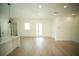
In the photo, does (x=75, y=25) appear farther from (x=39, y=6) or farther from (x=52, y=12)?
(x=39, y=6)

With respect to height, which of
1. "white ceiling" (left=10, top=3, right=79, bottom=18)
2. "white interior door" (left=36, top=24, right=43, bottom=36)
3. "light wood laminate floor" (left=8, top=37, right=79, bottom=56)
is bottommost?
"light wood laminate floor" (left=8, top=37, right=79, bottom=56)

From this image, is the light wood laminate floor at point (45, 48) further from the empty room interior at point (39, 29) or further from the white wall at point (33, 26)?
the white wall at point (33, 26)

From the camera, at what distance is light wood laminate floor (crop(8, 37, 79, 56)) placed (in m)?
2.77

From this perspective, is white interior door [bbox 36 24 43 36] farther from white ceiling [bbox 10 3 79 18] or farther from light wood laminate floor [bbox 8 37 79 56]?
white ceiling [bbox 10 3 79 18]

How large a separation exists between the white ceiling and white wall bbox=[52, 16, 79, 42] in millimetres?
177

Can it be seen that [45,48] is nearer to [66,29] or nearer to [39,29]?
[39,29]

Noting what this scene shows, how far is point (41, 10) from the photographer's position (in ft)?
9.55

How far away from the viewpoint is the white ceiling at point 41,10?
2.74 metres

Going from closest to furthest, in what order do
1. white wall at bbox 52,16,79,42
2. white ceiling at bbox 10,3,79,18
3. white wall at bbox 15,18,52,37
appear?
1. white ceiling at bbox 10,3,79,18
2. white wall at bbox 52,16,79,42
3. white wall at bbox 15,18,52,37

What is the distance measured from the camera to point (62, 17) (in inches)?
118

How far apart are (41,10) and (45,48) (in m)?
1.11

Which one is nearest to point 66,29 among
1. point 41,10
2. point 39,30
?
point 39,30

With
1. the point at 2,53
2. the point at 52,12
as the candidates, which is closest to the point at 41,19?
the point at 52,12

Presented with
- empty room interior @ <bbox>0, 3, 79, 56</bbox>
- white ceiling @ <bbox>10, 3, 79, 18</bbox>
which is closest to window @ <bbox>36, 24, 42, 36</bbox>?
empty room interior @ <bbox>0, 3, 79, 56</bbox>
